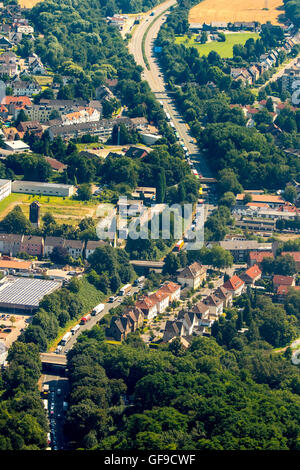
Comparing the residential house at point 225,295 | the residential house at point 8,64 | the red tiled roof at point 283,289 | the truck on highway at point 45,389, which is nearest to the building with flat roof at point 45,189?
the residential house at point 225,295

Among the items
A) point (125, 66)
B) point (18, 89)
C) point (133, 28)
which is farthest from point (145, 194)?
point (133, 28)

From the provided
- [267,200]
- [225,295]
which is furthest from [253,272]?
[267,200]

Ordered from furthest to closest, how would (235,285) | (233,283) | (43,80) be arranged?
(43,80)
(233,283)
(235,285)

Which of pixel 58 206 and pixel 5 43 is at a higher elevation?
pixel 5 43

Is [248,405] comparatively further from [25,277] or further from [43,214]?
[43,214]

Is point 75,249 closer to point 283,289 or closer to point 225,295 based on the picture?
point 225,295

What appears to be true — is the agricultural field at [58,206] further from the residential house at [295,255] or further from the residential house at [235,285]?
the residential house at [295,255]
